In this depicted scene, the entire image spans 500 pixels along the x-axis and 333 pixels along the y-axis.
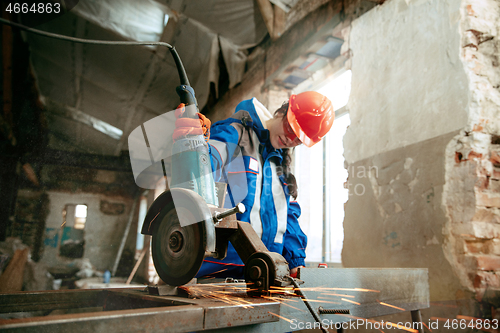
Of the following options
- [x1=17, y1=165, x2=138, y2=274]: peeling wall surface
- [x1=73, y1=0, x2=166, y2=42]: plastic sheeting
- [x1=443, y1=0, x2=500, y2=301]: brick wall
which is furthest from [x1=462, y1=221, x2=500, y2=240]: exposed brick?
[x1=17, y1=165, x2=138, y2=274]: peeling wall surface

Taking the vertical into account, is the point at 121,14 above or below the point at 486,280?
above

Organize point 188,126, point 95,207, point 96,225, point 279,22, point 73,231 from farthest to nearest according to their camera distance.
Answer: point 96,225 < point 95,207 < point 73,231 < point 279,22 < point 188,126

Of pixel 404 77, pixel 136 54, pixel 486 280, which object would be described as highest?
pixel 136 54

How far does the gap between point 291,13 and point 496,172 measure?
285 cm

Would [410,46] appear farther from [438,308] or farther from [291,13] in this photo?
[291,13]

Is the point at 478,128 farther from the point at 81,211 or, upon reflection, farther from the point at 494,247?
the point at 81,211

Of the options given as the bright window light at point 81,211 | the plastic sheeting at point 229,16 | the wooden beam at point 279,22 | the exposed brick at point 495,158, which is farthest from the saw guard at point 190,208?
the bright window light at point 81,211

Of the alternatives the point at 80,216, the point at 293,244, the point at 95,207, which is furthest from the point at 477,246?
the point at 95,207

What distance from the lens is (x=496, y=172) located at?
1.75 meters

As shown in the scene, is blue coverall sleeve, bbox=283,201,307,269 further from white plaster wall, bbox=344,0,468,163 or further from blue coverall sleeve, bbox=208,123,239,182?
white plaster wall, bbox=344,0,468,163

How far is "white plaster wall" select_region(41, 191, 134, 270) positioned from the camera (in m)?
7.11

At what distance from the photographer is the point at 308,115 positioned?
6.32 feet

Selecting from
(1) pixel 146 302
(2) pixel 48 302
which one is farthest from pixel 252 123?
(2) pixel 48 302

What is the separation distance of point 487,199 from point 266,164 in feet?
4.03
